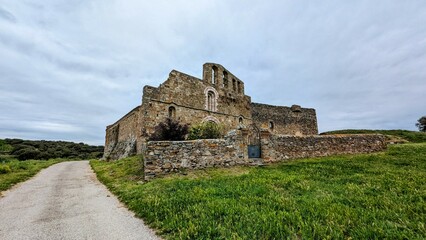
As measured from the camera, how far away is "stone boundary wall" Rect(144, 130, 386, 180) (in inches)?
315

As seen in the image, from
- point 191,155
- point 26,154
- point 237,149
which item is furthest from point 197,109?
point 26,154

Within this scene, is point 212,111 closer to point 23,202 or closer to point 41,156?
point 23,202

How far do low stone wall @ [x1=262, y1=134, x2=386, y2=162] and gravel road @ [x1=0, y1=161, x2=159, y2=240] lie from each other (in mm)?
7877

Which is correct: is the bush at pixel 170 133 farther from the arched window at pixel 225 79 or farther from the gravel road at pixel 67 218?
the arched window at pixel 225 79

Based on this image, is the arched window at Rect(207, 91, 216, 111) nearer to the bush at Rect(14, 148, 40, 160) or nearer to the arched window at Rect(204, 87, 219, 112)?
the arched window at Rect(204, 87, 219, 112)

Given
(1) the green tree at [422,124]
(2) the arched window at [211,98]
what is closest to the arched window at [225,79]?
(2) the arched window at [211,98]

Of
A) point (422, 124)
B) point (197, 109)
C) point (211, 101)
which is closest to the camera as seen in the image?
point (197, 109)

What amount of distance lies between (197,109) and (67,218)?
13649 mm

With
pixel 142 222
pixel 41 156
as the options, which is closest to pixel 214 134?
pixel 142 222

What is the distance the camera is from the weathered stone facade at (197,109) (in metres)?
14.7

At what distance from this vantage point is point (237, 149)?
9.72 m

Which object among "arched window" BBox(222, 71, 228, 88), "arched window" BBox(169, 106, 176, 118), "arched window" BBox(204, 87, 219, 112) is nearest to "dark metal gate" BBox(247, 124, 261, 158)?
"arched window" BBox(169, 106, 176, 118)

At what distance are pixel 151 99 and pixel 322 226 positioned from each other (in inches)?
541

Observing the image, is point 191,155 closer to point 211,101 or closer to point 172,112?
point 172,112
